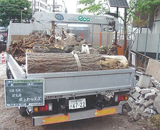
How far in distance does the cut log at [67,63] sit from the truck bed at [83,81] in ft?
0.60

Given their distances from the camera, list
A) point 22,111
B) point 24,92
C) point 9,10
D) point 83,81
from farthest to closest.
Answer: point 9,10 → point 22,111 → point 83,81 → point 24,92

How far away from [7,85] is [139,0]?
30.6ft

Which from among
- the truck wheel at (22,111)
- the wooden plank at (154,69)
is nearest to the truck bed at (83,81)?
the truck wheel at (22,111)

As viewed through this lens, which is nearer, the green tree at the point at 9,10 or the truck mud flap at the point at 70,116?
the truck mud flap at the point at 70,116

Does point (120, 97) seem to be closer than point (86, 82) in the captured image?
No

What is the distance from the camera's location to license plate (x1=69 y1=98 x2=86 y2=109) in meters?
3.89

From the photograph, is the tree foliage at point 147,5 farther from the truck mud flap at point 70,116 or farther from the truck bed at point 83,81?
the truck mud flap at point 70,116

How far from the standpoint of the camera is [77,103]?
3951mm

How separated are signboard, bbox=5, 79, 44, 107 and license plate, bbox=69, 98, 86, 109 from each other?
2.07 feet

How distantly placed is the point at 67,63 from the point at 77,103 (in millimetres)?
805

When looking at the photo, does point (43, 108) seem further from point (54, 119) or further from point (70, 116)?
point (70, 116)

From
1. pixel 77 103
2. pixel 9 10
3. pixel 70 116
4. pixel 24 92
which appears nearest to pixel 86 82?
pixel 77 103

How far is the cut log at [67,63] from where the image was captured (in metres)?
3.69

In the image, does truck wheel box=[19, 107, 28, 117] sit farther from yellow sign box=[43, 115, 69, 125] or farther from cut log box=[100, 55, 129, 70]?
cut log box=[100, 55, 129, 70]
